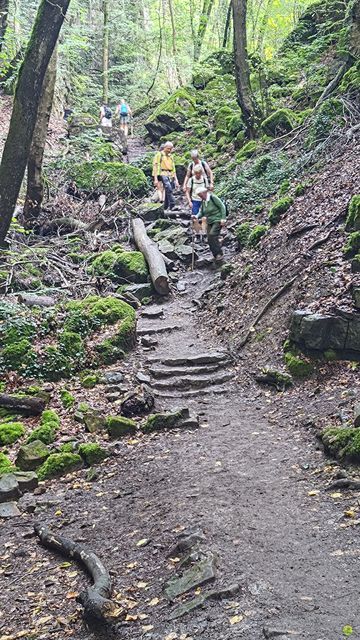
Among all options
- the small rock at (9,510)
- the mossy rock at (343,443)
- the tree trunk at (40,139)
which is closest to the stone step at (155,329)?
the small rock at (9,510)

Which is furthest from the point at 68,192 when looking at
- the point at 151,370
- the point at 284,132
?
the point at 151,370

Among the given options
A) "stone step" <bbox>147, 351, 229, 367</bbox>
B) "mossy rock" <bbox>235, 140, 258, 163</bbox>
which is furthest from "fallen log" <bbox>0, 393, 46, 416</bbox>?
"mossy rock" <bbox>235, 140, 258, 163</bbox>

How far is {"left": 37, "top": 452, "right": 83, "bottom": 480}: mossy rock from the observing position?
249 inches

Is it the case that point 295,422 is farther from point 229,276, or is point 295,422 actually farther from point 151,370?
point 229,276

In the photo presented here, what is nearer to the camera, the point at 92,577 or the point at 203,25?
the point at 92,577

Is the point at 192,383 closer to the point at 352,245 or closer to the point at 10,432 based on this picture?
the point at 10,432

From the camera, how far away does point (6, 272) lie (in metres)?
10.4

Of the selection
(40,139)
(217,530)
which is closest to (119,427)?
(217,530)

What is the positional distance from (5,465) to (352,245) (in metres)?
5.98

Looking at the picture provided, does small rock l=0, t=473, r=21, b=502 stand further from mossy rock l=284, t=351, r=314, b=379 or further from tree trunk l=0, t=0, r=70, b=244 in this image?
tree trunk l=0, t=0, r=70, b=244

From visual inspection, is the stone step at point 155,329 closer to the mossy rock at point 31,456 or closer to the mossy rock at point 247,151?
the mossy rock at point 31,456

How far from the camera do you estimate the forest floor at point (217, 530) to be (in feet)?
11.3

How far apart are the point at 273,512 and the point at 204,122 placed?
71.1 ft

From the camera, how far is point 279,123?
16.9 m
